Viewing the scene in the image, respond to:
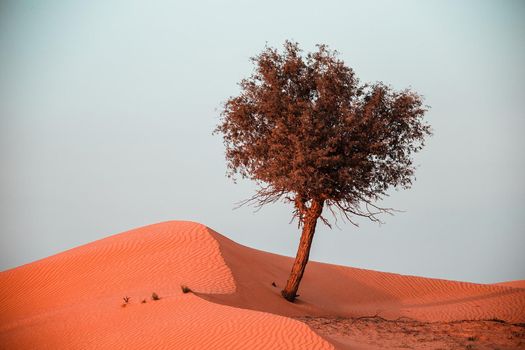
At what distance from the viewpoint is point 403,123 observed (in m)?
23.1

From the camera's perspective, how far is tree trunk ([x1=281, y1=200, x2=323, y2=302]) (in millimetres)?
23719

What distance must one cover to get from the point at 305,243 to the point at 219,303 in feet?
17.1

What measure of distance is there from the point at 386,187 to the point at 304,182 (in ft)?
11.3

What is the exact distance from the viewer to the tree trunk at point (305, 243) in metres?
23.7

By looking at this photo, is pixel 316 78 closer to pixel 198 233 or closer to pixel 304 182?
pixel 304 182

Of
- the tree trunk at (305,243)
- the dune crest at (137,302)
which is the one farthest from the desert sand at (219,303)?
the tree trunk at (305,243)

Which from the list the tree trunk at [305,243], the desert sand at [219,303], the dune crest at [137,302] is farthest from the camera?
the tree trunk at [305,243]

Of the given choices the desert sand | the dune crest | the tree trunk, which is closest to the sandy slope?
the desert sand

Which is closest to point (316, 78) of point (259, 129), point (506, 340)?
point (259, 129)

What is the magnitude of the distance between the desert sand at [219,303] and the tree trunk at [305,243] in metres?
0.66

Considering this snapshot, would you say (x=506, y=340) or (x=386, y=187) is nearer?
(x=506, y=340)

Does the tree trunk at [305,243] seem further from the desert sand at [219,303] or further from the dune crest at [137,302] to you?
the dune crest at [137,302]

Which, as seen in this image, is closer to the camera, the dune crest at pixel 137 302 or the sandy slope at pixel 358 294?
the dune crest at pixel 137 302

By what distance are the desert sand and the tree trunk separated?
66 centimetres
